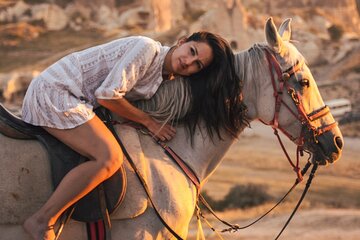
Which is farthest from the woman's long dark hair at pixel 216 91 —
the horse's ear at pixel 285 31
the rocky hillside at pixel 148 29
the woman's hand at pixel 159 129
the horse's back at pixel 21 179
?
the rocky hillside at pixel 148 29

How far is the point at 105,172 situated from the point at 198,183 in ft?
1.88

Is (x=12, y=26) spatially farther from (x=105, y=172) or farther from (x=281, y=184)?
(x=105, y=172)

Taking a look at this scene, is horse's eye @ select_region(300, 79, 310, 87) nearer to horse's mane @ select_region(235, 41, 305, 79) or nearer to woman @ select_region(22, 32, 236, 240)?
horse's mane @ select_region(235, 41, 305, 79)

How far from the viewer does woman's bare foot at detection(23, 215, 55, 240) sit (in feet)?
8.36

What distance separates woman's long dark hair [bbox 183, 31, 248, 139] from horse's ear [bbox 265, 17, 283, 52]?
0.21 meters

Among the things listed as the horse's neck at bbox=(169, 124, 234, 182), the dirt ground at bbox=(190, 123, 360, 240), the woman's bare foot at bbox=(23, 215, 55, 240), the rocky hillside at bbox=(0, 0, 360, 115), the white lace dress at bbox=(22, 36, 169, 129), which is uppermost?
the white lace dress at bbox=(22, 36, 169, 129)

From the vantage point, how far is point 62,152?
8.76 ft

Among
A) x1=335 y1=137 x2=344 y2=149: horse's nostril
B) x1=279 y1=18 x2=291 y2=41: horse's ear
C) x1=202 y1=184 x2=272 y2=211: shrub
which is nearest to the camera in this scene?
x1=335 y1=137 x2=344 y2=149: horse's nostril

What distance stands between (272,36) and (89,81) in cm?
93

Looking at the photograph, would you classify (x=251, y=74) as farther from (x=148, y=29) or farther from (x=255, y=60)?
(x=148, y=29)

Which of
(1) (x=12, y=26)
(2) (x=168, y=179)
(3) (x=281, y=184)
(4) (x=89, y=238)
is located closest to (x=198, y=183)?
(2) (x=168, y=179)

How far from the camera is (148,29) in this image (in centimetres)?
3581

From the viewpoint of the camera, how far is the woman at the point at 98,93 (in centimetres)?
258

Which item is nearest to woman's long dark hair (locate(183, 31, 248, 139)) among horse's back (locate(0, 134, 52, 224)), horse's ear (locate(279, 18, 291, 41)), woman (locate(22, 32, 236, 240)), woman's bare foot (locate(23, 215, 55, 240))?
woman (locate(22, 32, 236, 240))
